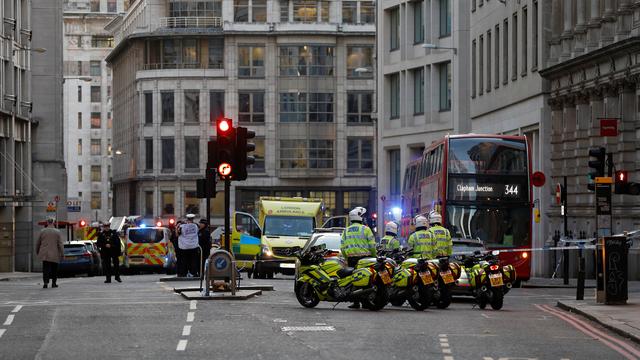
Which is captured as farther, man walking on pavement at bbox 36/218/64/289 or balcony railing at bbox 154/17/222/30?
balcony railing at bbox 154/17/222/30

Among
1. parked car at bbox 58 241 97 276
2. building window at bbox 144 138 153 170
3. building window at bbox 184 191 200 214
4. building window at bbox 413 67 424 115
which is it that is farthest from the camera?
building window at bbox 144 138 153 170

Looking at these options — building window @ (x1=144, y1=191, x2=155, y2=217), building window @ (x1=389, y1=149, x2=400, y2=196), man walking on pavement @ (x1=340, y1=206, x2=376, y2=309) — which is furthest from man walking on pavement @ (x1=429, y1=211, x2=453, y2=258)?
building window @ (x1=144, y1=191, x2=155, y2=217)

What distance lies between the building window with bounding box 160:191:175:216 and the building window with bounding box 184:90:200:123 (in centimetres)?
508

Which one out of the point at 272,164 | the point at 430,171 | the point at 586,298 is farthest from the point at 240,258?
the point at 272,164

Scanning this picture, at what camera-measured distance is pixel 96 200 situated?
14825 centimetres

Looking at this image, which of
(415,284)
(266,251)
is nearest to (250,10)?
(266,251)

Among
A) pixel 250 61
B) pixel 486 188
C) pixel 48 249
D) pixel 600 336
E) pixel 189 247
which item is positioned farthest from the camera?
pixel 250 61

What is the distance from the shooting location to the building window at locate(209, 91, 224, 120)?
108m

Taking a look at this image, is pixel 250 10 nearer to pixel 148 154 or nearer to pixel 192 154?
pixel 192 154

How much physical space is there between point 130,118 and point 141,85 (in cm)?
596

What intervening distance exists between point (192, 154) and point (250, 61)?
24.0 ft

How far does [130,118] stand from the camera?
115 meters

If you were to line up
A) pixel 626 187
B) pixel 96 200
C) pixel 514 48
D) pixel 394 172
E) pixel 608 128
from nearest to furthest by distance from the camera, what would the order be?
1. pixel 626 187
2. pixel 608 128
3. pixel 514 48
4. pixel 394 172
5. pixel 96 200

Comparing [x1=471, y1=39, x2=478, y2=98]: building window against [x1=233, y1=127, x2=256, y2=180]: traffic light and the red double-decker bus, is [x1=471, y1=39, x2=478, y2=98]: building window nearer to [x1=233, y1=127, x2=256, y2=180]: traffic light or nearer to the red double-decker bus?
the red double-decker bus
